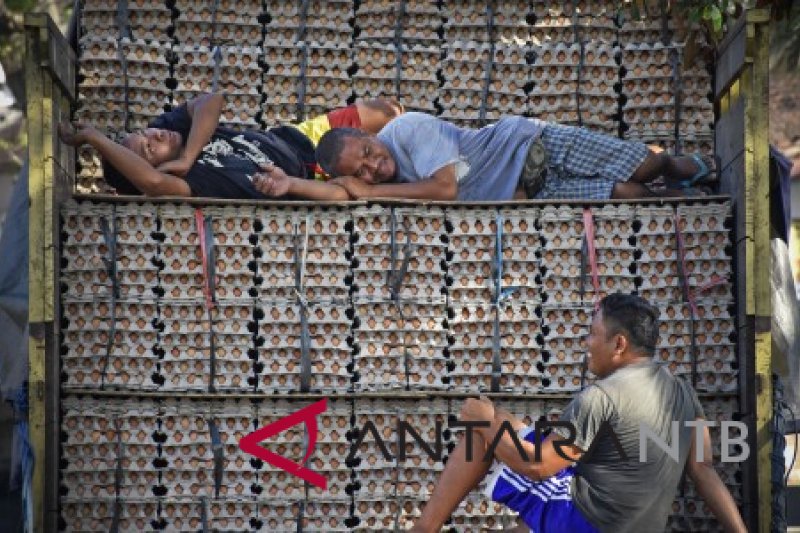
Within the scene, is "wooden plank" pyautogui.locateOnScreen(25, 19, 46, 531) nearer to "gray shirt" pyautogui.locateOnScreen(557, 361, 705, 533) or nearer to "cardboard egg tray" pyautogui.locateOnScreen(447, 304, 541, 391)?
"cardboard egg tray" pyautogui.locateOnScreen(447, 304, 541, 391)

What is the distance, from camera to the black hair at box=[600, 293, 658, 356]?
239 inches

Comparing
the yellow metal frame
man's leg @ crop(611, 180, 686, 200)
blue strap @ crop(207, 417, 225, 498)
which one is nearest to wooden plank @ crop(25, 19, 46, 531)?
the yellow metal frame

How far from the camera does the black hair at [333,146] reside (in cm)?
712

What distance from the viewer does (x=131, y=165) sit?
6891 millimetres

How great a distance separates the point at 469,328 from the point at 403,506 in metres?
0.79

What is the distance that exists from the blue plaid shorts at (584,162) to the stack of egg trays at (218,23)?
1.44 meters

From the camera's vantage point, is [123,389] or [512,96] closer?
[123,389]

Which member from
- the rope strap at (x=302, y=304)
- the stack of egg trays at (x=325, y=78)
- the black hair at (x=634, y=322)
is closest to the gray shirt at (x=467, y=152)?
the stack of egg trays at (x=325, y=78)

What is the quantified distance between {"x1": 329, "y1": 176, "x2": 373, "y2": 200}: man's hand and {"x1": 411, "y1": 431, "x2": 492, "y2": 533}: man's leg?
1.37m

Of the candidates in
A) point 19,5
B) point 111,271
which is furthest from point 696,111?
point 19,5

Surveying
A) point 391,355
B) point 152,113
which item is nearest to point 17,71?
point 152,113

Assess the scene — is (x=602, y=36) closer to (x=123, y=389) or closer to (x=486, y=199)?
(x=486, y=199)

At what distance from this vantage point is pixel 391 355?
689cm

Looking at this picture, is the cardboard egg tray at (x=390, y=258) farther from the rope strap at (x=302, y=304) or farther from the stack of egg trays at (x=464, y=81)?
the stack of egg trays at (x=464, y=81)
